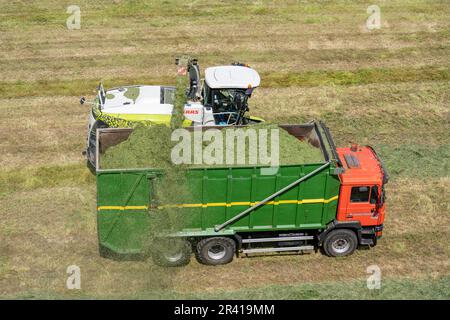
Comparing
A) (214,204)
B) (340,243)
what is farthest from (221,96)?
(340,243)

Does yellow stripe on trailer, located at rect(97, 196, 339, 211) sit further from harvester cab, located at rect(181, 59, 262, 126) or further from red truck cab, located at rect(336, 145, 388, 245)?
harvester cab, located at rect(181, 59, 262, 126)

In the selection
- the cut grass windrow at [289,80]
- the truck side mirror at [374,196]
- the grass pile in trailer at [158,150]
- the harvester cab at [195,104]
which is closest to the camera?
the grass pile in trailer at [158,150]

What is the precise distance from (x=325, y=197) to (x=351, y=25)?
16414 mm

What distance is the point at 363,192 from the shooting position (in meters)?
14.1

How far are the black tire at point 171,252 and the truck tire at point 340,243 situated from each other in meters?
3.49

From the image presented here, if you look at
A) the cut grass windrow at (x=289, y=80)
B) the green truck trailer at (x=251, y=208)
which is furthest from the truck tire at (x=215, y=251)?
the cut grass windrow at (x=289, y=80)

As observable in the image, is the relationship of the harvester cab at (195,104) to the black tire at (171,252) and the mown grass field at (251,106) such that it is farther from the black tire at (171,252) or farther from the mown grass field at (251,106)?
the black tire at (171,252)

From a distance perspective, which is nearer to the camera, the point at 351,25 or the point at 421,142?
the point at 421,142

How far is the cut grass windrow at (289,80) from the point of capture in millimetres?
23141

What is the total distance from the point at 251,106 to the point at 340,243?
843cm

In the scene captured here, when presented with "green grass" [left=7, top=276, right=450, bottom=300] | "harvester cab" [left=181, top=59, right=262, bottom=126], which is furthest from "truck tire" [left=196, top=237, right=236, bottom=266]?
"harvester cab" [left=181, top=59, right=262, bottom=126]
